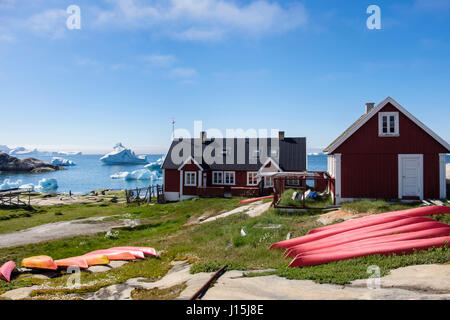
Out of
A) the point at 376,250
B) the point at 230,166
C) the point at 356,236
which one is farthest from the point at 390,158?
the point at 230,166

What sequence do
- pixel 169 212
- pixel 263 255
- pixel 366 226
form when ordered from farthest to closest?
pixel 169 212 → pixel 366 226 → pixel 263 255

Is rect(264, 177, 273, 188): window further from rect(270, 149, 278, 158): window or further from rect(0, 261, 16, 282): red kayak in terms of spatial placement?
rect(0, 261, 16, 282): red kayak

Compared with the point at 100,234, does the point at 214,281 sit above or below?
above

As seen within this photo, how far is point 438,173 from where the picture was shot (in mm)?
18609

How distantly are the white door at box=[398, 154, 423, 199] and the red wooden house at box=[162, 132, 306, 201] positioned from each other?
631 inches

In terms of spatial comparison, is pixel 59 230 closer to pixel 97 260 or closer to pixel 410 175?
pixel 97 260

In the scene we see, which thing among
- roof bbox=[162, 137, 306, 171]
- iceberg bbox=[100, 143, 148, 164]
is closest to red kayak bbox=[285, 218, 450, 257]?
roof bbox=[162, 137, 306, 171]

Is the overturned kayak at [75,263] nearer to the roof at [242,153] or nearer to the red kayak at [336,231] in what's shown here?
the red kayak at [336,231]

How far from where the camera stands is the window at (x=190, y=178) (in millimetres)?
35500
